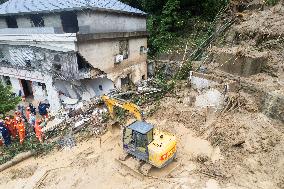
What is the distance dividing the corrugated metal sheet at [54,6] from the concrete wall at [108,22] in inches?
20.8

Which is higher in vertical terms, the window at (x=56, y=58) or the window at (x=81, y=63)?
the window at (x=56, y=58)

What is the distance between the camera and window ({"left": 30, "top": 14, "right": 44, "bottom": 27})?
2042 cm

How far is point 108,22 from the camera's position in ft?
66.7

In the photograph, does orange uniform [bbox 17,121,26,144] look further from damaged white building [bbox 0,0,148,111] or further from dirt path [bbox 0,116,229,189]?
damaged white building [bbox 0,0,148,111]

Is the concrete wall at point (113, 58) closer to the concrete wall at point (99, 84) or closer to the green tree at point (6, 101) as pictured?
the concrete wall at point (99, 84)

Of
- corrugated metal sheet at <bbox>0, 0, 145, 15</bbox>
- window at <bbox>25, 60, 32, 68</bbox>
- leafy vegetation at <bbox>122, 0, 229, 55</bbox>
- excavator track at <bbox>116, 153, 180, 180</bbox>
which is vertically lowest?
excavator track at <bbox>116, 153, 180, 180</bbox>

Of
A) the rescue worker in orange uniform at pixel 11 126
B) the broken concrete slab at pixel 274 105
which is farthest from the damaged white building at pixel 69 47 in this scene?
the broken concrete slab at pixel 274 105

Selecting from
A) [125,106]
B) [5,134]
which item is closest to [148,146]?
[125,106]

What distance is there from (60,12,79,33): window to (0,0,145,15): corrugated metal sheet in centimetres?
59

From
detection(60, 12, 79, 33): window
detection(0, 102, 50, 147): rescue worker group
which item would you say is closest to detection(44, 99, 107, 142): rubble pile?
detection(0, 102, 50, 147): rescue worker group

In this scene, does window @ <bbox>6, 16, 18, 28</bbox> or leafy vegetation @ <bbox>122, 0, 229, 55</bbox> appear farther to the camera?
leafy vegetation @ <bbox>122, 0, 229, 55</bbox>

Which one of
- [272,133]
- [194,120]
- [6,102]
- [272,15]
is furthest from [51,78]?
[272,15]

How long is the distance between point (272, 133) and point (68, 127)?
11897mm

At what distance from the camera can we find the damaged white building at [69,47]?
60.6 ft
